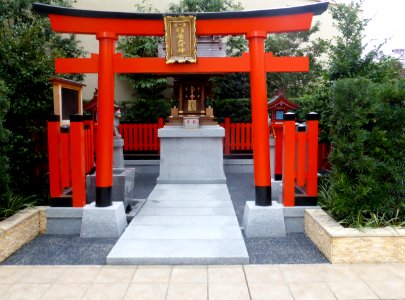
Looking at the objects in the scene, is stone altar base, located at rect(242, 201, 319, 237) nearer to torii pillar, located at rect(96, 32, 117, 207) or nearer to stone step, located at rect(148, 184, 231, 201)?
stone step, located at rect(148, 184, 231, 201)

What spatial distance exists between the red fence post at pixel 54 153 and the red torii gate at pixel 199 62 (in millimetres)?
662

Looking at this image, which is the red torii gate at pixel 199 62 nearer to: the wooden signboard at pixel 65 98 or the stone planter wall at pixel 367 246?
the wooden signboard at pixel 65 98

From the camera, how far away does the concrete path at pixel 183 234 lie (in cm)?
465

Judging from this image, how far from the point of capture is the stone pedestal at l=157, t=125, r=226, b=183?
9914 millimetres

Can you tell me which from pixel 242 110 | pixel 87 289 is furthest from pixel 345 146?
pixel 242 110

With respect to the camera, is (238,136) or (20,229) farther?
(238,136)

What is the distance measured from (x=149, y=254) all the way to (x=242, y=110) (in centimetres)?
1209

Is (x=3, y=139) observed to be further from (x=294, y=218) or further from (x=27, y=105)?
(x=294, y=218)

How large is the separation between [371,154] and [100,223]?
4.10 meters

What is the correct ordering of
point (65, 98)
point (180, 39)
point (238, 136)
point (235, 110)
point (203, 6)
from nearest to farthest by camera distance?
1. point (180, 39)
2. point (65, 98)
3. point (238, 136)
4. point (235, 110)
5. point (203, 6)

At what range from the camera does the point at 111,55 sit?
5961 mm

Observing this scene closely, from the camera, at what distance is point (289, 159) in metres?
5.93

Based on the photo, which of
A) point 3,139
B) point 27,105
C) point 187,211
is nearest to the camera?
point 3,139

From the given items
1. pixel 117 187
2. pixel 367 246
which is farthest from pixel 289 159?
pixel 117 187
